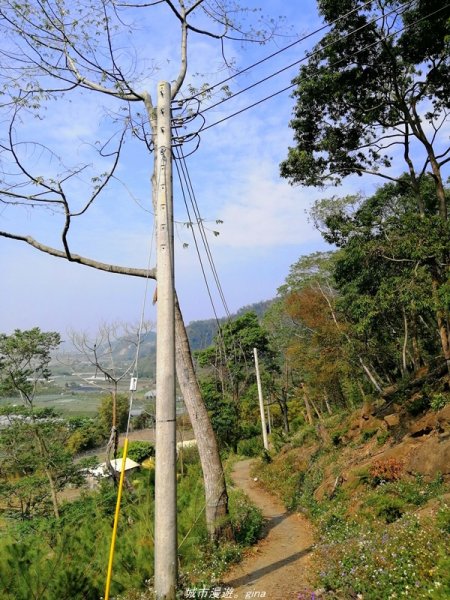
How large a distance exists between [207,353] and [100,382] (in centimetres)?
1880

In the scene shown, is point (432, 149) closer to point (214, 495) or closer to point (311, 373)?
point (214, 495)

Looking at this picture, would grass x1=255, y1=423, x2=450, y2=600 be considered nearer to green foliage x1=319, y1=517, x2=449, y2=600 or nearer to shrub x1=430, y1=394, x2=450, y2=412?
green foliage x1=319, y1=517, x2=449, y2=600

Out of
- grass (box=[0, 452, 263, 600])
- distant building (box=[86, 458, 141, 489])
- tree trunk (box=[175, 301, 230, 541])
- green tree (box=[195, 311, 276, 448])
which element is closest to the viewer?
grass (box=[0, 452, 263, 600])

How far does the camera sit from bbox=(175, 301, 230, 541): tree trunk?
638 centimetres

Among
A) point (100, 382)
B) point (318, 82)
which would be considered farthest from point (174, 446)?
point (100, 382)

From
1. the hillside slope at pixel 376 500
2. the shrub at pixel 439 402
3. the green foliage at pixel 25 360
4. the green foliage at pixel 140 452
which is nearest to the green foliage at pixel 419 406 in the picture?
the hillside slope at pixel 376 500

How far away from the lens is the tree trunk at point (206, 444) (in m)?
6.38

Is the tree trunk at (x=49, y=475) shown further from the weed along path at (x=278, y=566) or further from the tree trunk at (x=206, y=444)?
the tree trunk at (x=206, y=444)

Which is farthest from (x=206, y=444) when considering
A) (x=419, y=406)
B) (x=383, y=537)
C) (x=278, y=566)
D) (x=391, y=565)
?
(x=419, y=406)

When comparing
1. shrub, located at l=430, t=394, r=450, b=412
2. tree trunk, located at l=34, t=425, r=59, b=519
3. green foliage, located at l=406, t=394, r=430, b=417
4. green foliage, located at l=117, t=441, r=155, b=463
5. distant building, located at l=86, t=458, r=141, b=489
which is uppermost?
shrub, located at l=430, t=394, r=450, b=412

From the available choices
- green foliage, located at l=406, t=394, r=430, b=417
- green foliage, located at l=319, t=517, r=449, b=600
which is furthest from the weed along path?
green foliage, located at l=406, t=394, r=430, b=417

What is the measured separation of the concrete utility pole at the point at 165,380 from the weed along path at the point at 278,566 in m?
1.65

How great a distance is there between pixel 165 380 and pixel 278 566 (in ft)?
12.3

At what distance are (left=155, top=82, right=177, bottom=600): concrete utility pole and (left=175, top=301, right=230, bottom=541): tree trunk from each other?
7.47 feet
